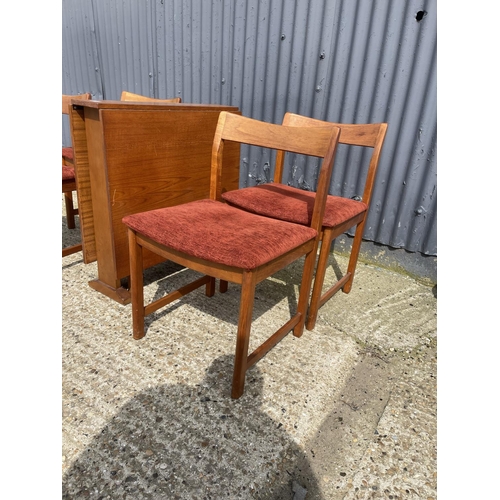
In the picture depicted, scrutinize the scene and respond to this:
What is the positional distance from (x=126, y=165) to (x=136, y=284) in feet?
2.02

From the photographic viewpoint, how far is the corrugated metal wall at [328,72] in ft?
7.97

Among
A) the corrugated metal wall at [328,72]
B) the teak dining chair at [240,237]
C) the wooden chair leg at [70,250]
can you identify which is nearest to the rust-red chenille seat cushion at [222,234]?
the teak dining chair at [240,237]

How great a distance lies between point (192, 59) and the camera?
3.47 metres

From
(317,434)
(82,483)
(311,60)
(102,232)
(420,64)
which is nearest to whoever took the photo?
(82,483)

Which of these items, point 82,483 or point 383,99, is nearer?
point 82,483

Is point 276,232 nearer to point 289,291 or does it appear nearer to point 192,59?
point 289,291

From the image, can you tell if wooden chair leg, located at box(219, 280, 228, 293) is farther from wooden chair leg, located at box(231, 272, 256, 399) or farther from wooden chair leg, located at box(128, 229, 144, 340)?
wooden chair leg, located at box(231, 272, 256, 399)

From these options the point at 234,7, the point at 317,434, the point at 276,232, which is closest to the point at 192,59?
the point at 234,7

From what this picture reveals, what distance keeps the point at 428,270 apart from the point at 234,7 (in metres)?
2.63

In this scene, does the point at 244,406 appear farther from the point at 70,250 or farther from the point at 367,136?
the point at 70,250

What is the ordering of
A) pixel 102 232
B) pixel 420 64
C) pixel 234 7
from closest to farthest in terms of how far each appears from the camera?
pixel 102 232
pixel 420 64
pixel 234 7

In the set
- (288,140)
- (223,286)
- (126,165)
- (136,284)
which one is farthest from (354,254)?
(126,165)

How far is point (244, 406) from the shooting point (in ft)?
4.88

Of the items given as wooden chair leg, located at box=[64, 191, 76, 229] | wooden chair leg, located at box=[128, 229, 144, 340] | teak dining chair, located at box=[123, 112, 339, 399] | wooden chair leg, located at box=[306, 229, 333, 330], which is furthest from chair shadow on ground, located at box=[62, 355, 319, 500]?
wooden chair leg, located at box=[64, 191, 76, 229]
